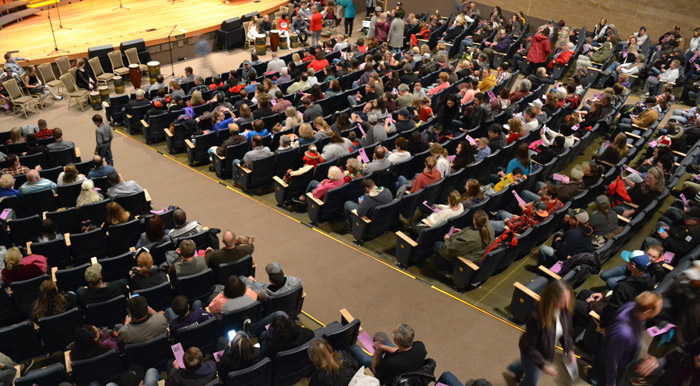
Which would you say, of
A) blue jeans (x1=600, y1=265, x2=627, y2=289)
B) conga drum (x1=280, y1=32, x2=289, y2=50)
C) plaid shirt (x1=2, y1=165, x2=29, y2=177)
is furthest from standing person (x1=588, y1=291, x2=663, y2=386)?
conga drum (x1=280, y1=32, x2=289, y2=50)

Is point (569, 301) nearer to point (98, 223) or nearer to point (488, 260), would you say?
point (488, 260)

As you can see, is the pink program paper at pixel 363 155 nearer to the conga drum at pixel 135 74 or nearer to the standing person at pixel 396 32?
the conga drum at pixel 135 74

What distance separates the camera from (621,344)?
4367 mm

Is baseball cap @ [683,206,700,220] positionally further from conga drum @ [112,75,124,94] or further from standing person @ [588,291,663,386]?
conga drum @ [112,75,124,94]

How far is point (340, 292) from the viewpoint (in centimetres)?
655

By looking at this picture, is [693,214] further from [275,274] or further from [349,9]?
[349,9]

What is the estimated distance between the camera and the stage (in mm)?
14172

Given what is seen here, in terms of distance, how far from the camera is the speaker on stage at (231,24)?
15828 millimetres

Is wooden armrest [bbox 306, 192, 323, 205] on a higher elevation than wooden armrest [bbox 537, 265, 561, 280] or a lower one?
higher

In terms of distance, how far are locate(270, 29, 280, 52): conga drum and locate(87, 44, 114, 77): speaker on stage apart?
4591 mm

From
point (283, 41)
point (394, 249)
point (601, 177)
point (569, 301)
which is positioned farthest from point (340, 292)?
point (283, 41)

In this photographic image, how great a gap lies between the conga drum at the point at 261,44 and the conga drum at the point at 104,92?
501cm

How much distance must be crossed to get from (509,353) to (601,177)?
3312 mm

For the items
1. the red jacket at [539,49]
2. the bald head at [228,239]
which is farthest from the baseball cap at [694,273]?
the red jacket at [539,49]
